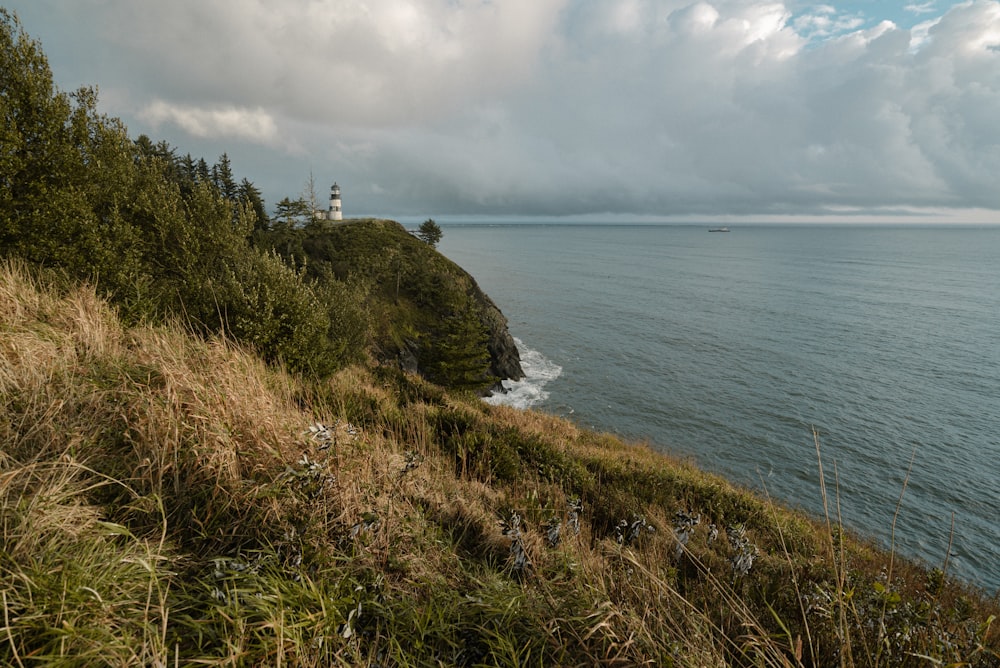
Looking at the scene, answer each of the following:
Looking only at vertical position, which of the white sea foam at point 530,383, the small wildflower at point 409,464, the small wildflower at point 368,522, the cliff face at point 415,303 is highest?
the small wildflower at point 368,522

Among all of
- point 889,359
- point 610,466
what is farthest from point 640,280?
point 610,466

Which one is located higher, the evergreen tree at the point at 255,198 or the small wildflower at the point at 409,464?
the evergreen tree at the point at 255,198

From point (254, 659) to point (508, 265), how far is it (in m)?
131

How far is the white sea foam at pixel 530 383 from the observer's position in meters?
39.7

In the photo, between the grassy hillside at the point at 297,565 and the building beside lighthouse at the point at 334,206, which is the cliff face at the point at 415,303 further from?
the grassy hillside at the point at 297,565

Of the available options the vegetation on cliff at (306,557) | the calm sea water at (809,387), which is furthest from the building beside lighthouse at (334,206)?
the vegetation on cliff at (306,557)

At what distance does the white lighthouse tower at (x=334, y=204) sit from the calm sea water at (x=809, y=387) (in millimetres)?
39190

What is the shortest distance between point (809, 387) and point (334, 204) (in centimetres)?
8715

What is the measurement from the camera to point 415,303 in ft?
Answer: 191

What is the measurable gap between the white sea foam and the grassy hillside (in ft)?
102

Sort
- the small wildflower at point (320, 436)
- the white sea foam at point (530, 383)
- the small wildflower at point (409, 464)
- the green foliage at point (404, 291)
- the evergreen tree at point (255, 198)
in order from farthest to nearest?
the evergreen tree at point (255, 198), the white sea foam at point (530, 383), the green foliage at point (404, 291), the small wildflower at point (409, 464), the small wildflower at point (320, 436)

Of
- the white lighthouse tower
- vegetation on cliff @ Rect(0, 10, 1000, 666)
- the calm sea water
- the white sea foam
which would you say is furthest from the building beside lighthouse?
vegetation on cliff @ Rect(0, 10, 1000, 666)

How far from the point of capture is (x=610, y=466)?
12.2 meters

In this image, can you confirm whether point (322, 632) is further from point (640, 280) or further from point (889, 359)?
point (640, 280)
